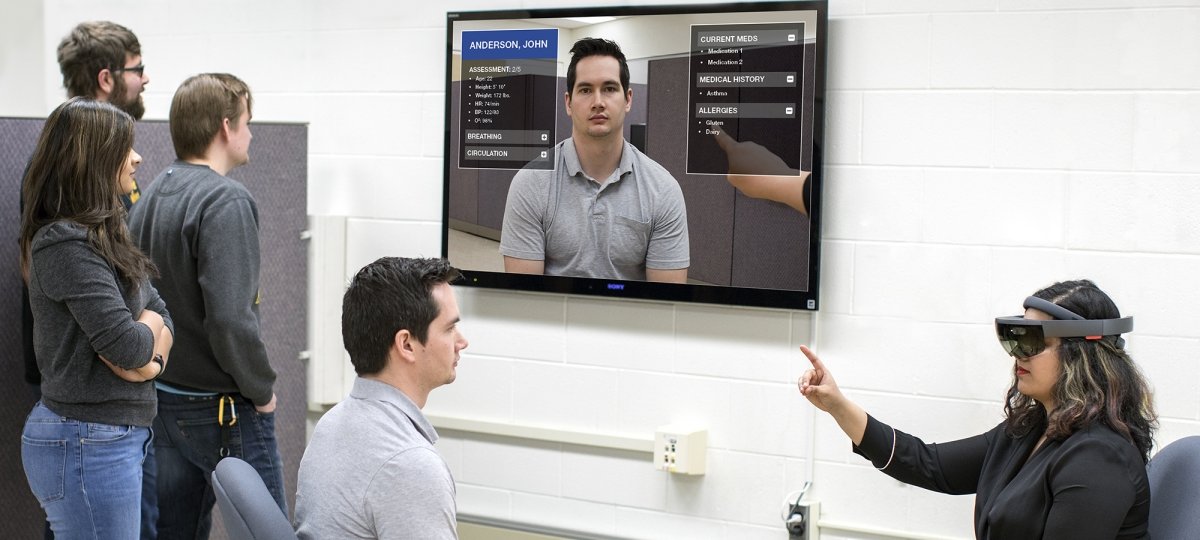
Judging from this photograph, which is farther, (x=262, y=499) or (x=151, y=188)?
(x=151, y=188)

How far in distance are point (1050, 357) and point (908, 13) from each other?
3.77 ft

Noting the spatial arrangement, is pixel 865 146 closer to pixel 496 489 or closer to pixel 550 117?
pixel 550 117

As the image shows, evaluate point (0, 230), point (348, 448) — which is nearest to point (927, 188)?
point (348, 448)

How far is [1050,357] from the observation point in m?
2.32

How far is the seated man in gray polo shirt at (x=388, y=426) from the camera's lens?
172 cm

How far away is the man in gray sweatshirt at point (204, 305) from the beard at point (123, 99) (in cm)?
37

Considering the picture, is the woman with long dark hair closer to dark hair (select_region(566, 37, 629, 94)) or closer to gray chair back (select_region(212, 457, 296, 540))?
gray chair back (select_region(212, 457, 296, 540))

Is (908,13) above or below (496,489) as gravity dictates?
above

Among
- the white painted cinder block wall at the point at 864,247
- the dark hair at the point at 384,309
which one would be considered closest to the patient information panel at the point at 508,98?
the white painted cinder block wall at the point at 864,247

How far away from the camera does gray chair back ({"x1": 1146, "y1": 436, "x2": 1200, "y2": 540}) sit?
216 cm

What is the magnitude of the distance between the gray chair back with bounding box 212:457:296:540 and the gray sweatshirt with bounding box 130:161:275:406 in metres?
1.01

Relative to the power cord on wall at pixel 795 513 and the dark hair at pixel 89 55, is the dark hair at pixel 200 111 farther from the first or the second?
the power cord on wall at pixel 795 513

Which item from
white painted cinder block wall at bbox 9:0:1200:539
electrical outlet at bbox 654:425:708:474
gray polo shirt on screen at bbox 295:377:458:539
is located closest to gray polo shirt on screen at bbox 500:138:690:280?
white painted cinder block wall at bbox 9:0:1200:539

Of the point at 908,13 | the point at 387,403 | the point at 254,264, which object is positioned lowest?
the point at 387,403
